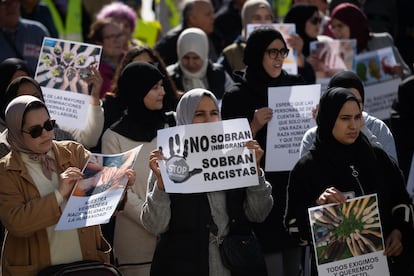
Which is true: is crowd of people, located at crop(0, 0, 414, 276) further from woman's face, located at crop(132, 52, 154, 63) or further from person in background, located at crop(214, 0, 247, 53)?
person in background, located at crop(214, 0, 247, 53)

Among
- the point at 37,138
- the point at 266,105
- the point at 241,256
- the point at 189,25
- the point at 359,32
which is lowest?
the point at 241,256

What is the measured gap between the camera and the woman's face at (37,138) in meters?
6.05

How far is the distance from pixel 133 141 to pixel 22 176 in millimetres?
1310

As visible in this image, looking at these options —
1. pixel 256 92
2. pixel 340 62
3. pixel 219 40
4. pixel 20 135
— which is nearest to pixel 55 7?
pixel 219 40

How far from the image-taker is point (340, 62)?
361 inches

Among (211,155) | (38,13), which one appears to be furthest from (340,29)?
(211,155)

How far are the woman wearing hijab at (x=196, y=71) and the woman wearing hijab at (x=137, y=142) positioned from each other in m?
1.60

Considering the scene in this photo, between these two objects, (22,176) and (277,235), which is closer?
(22,176)

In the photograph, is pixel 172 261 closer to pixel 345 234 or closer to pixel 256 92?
pixel 345 234

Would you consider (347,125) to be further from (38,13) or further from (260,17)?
(38,13)

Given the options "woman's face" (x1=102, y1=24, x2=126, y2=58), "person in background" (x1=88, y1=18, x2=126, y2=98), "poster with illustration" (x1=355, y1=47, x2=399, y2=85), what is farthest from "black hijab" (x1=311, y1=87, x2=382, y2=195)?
"woman's face" (x1=102, y1=24, x2=126, y2=58)

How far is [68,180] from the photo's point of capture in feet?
19.6

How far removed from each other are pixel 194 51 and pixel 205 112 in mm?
2906

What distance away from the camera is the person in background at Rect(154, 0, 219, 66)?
10555 mm
